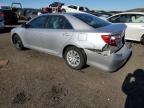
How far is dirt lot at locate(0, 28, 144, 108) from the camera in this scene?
4.47m

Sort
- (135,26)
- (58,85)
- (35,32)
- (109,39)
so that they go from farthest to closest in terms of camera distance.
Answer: (135,26) < (35,32) < (109,39) < (58,85)

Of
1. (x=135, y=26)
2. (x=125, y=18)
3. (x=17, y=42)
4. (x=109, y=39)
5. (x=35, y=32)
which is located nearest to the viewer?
(x=109, y=39)

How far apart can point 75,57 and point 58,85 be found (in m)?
1.20

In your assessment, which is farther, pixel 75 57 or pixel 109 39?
pixel 75 57

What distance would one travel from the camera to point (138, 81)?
5562 mm

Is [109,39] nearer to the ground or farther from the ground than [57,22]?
nearer to the ground

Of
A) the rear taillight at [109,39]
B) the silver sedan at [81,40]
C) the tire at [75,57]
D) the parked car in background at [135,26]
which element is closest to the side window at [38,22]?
the silver sedan at [81,40]

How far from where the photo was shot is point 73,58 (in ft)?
20.6

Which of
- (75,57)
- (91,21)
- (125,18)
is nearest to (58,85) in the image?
(75,57)

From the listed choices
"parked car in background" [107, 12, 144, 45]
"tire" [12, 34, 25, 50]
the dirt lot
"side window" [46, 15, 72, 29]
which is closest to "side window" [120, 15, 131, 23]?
"parked car in background" [107, 12, 144, 45]

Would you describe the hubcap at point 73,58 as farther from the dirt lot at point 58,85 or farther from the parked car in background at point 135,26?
the parked car in background at point 135,26

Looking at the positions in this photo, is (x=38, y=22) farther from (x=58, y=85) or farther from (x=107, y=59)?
(x=107, y=59)

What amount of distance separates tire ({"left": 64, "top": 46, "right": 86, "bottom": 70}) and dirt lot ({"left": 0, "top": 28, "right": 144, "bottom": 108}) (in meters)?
0.18

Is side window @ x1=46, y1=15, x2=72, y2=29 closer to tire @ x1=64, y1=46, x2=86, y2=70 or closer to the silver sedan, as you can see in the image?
the silver sedan
